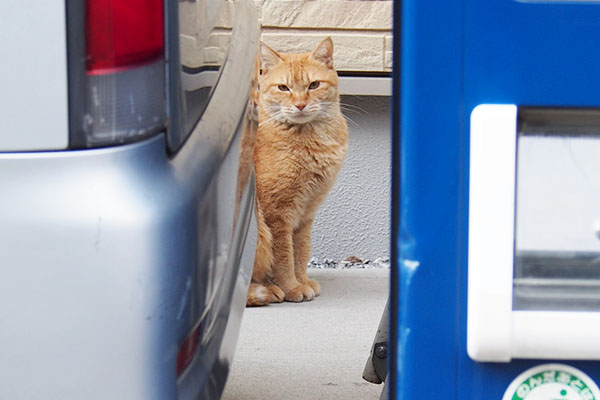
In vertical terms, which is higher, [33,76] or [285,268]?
[33,76]

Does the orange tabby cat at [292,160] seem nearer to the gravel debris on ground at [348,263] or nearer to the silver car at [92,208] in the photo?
the gravel debris on ground at [348,263]

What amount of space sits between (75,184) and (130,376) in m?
0.25

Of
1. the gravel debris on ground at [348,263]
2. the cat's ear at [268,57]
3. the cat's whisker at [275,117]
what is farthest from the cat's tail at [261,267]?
the gravel debris on ground at [348,263]

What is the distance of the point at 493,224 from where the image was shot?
39.4 inches

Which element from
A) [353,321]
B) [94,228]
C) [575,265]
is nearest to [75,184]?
[94,228]

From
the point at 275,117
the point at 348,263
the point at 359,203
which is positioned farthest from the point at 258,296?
the point at 359,203

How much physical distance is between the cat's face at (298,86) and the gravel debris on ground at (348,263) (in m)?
1.09

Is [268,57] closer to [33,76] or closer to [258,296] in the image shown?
[258,296]

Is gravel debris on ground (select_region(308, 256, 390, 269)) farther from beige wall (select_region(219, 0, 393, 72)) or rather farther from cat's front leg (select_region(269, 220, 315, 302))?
beige wall (select_region(219, 0, 393, 72))

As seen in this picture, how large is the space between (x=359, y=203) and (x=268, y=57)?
1.27 meters

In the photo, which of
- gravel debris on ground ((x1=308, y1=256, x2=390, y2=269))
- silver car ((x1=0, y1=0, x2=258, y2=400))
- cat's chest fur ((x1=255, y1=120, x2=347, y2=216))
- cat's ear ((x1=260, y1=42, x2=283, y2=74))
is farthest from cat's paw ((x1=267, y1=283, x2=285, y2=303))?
silver car ((x1=0, y1=0, x2=258, y2=400))

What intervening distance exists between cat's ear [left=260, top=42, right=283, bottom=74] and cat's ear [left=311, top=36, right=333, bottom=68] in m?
0.19

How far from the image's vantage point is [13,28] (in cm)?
100

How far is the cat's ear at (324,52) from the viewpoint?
4156mm
